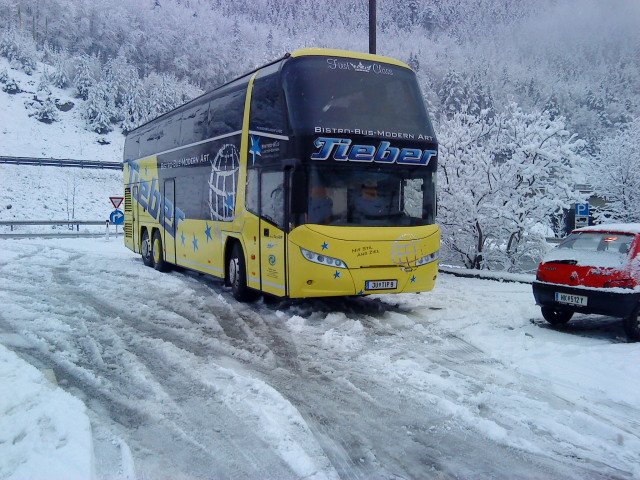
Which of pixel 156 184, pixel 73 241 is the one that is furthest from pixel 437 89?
pixel 156 184

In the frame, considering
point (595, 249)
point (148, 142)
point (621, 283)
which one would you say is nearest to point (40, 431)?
point (621, 283)

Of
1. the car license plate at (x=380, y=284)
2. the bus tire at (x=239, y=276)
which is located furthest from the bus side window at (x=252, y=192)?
the car license plate at (x=380, y=284)

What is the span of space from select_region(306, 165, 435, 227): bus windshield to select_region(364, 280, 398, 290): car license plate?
3.02ft

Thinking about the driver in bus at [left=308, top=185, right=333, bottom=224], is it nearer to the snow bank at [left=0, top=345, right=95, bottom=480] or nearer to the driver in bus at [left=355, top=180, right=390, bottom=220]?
the driver in bus at [left=355, top=180, right=390, bottom=220]

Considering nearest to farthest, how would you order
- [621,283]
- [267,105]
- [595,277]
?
1. [621,283]
2. [595,277]
3. [267,105]

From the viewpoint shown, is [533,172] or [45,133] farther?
[45,133]

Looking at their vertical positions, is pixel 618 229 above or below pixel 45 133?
below

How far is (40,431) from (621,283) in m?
7.23

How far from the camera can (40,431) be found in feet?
14.4

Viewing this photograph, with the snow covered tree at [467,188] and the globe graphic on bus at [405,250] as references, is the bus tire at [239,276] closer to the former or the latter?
the globe graphic on bus at [405,250]

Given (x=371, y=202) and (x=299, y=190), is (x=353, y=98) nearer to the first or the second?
(x=371, y=202)

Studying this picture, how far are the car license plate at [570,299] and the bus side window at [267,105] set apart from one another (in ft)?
16.2

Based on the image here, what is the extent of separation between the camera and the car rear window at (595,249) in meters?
8.19

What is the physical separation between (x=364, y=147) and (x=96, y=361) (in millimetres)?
5011
